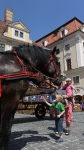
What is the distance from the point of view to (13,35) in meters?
22.6

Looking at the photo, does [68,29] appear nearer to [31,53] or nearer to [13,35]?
[13,35]

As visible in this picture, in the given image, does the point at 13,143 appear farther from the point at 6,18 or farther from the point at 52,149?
the point at 6,18

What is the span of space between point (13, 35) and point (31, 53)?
66.1 ft

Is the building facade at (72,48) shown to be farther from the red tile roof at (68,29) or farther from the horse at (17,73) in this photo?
the horse at (17,73)

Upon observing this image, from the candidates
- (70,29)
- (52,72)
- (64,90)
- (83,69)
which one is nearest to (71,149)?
(52,72)

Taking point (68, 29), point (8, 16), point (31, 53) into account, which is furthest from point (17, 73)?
point (68, 29)

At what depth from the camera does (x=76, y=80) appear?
25.5 meters

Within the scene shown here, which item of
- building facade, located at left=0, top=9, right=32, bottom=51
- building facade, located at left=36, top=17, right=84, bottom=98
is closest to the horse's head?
building facade, located at left=0, top=9, right=32, bottom=51

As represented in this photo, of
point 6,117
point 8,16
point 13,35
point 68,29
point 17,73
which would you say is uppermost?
point 8,16

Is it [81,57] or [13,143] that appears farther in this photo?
[81,57]

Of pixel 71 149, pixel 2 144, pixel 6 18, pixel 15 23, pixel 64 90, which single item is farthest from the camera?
pixel 6 18

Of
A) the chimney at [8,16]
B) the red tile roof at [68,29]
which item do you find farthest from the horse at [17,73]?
the chimney at [8,16]

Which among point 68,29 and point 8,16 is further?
point 68,29

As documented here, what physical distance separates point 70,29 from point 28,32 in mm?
8273
